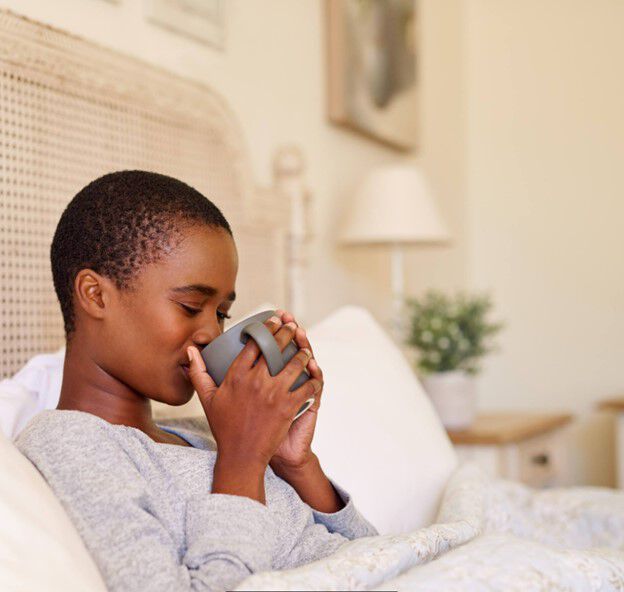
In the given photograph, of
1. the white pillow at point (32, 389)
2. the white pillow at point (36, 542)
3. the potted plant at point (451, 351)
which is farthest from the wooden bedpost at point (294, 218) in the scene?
the white pillow at point (36, 542)

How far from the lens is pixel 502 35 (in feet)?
11.1

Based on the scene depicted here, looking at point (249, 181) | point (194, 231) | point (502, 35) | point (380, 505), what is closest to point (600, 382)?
point (502, 35)

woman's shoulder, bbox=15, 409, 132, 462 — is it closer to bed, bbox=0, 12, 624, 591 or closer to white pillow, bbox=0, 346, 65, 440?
bed, bbox=0, 12, 624, 591

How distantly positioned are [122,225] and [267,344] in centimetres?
20

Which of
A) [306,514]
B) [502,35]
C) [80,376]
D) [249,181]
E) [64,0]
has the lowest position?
[306,514]

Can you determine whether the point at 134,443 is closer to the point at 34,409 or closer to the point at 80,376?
the point at 80,376

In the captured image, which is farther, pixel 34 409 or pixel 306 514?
pixel 34 409

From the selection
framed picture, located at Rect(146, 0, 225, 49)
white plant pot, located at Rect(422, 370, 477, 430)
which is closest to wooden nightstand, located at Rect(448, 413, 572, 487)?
white plant pot, located at Rect(422, 370, 477, 430)

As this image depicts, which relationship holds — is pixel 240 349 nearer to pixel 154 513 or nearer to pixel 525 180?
pixel 154 513

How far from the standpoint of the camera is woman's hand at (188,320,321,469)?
2.89 feet

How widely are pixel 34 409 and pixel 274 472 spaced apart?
333 millimetres

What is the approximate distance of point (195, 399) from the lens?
1399mm

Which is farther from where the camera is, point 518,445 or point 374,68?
point 374,68

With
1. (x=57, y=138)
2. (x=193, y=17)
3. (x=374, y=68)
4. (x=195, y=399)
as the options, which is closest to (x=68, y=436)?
(x=195, y=399)
